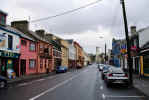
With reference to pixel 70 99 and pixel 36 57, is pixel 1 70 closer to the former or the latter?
pixel 36 57

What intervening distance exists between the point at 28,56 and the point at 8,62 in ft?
18.0

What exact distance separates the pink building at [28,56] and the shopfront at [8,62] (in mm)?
1339

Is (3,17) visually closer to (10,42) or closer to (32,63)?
(10,42)

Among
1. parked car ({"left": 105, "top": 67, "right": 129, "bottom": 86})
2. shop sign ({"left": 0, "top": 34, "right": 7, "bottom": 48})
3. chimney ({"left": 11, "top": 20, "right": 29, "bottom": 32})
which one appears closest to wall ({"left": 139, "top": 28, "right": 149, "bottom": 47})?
parked car ({"left": 105, "top": 67, "right": 129, "bottom": 86})

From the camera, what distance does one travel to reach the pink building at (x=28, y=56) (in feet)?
86.1

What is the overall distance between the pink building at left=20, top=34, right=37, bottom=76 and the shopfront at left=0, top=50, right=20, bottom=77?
1.34 meters

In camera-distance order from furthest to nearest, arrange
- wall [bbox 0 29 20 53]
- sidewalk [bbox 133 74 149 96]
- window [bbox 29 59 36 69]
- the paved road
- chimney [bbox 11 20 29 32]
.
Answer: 1. chimney [bbox 11 20 29 32]
2. window [bbox 29 59 36 69]
3. wall [bbox 0 29 20 53]
4. sidewalk [bbox 133 74 149 96]
5. the paved road

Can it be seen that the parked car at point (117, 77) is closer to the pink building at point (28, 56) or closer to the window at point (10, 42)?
the window at point (10, 42)

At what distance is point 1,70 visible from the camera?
21297 millimetres

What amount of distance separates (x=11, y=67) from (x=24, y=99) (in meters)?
16.2

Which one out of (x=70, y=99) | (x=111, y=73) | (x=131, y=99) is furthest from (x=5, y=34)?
(x=131, y=99)

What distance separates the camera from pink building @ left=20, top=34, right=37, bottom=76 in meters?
26.2

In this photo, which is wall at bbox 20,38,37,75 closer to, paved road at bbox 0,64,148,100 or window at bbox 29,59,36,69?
window at bbox 29,59,36,69

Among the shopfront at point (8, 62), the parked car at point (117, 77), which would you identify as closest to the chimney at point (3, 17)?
the shopfront at point (8, 62)
